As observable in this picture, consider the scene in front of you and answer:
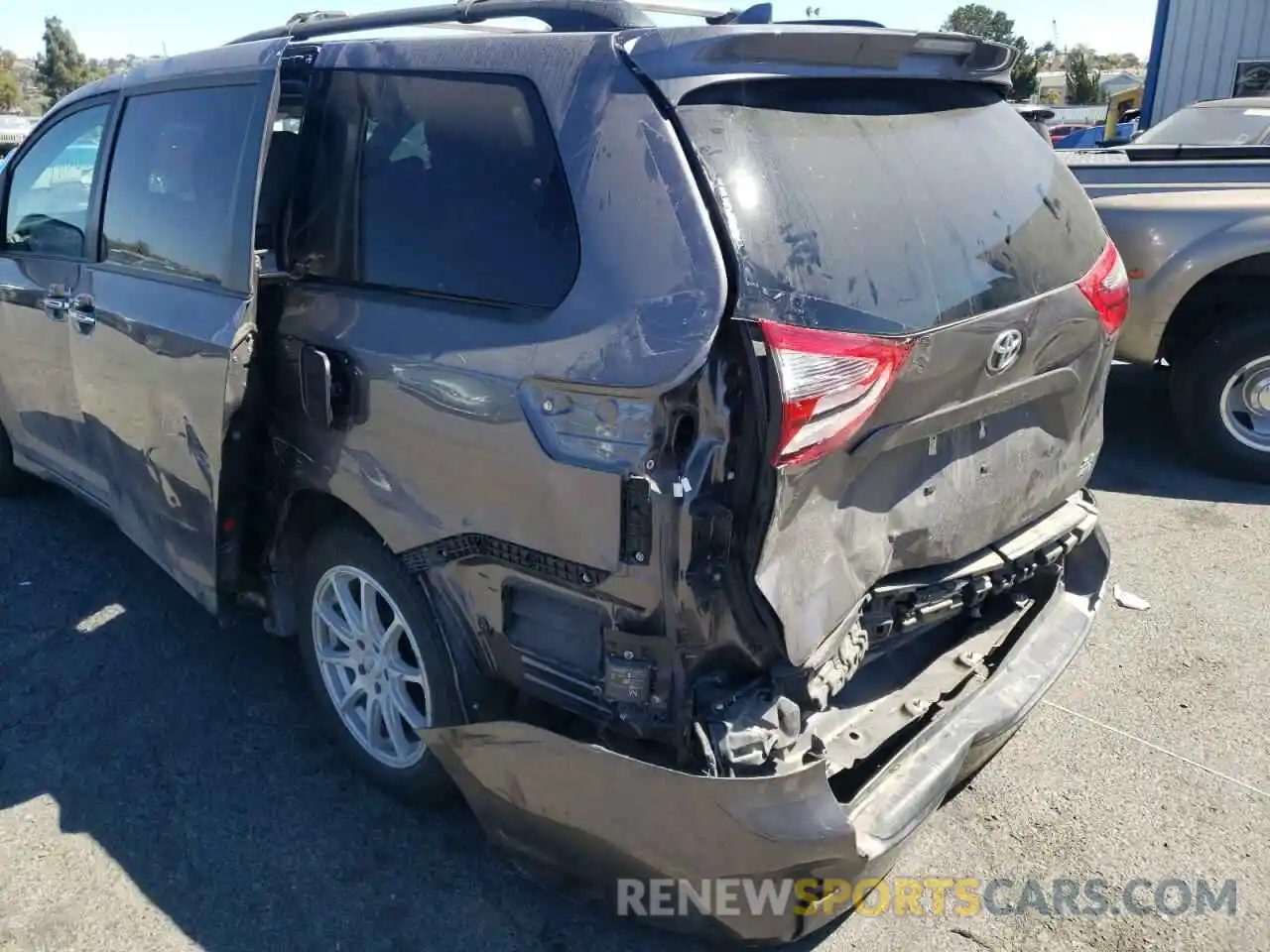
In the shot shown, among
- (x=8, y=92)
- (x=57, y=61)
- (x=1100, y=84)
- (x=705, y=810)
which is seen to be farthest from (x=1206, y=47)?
(x=57, y=61)

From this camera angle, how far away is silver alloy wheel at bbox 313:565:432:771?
2.85m

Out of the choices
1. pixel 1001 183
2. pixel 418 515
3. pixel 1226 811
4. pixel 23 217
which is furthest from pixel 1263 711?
pixel 23 217

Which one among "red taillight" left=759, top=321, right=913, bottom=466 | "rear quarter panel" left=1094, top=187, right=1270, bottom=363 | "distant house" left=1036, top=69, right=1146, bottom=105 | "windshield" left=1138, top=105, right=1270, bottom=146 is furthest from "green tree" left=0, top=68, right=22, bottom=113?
"red taillight" left=759, top=321, right=913, bottom=466

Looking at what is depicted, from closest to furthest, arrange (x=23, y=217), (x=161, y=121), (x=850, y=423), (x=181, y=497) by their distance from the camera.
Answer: (x=850, y=423) < (x=181, y=497) < (x=161, y=121) < (x=23, y=217)

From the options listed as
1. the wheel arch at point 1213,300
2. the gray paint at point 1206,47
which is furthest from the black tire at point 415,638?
the gray paint at point 1206,47

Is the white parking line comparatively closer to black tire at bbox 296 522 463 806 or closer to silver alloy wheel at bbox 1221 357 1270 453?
black tire at bbox 296 522 463 806

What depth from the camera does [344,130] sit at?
2791 mm

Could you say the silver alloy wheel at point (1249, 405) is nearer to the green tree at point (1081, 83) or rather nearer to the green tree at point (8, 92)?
the green tree at point (1081, 83)

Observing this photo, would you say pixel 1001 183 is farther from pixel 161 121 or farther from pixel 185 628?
pixel 185 628

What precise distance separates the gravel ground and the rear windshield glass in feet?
4.86

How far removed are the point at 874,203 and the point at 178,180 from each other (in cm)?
225

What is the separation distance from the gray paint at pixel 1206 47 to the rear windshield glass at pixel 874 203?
1424 cm

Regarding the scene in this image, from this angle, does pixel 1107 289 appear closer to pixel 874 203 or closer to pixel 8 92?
pixel 874 203

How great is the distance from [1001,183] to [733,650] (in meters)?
1.47
